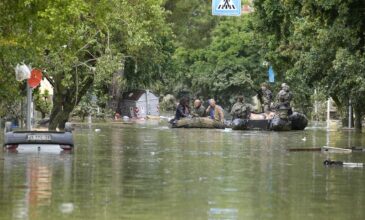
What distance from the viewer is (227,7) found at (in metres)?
30.7

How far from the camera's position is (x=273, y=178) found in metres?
17.8

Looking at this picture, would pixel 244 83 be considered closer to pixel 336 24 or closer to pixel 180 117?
pixel 180 117

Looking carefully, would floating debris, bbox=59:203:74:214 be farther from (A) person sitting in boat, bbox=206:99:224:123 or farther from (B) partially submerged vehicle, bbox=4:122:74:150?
(A) person sitting in boat, bbox=206:99:224:123

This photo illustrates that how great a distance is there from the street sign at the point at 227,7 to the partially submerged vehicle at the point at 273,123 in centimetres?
1546

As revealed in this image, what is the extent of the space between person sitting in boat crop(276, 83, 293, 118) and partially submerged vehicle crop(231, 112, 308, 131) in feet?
0.95

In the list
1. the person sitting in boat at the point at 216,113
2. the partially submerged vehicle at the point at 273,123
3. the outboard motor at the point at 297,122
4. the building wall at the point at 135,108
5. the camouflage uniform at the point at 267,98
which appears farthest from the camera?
the building wall at the point at 135,108

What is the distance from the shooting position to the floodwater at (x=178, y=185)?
12.7 metres

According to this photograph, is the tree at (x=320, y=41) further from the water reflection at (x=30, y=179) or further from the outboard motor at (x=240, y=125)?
the water reflection at (x=30, y=179)

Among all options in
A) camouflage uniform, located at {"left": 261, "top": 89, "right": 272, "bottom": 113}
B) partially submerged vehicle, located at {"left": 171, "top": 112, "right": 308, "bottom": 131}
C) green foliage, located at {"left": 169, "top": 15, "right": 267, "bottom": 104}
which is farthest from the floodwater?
green foliage, located at {"left": 169, "top": 15, "right": 267, "bottom": 104}

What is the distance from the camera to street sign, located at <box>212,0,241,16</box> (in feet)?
99.8

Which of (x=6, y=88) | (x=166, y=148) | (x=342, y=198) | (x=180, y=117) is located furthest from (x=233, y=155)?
(x=180, y=117)

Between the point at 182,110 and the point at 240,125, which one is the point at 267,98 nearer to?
the point at 182,110

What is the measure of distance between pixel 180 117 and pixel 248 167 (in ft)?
98.0

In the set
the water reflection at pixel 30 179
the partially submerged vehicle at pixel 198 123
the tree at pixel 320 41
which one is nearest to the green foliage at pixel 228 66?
the tree at pixel 320 41
